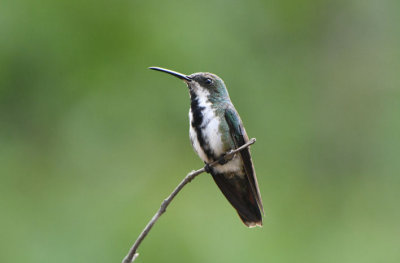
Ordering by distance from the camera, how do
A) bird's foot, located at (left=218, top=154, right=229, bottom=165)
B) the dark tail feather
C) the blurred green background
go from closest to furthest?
bird's foot, located at (left=218, top=154, right=229, bottom=165)
the dark tail feather
the blurred green background

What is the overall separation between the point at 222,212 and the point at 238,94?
77.2 inches

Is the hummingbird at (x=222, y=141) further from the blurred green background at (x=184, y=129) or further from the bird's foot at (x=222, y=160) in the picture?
the blurred green background at (x=184, y=129)

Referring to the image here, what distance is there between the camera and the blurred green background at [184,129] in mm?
7539

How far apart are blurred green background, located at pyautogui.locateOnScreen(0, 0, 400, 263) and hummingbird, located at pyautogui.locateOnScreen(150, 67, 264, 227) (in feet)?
9.79

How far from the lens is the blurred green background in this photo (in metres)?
7.54

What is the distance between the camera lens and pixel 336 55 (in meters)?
10.8

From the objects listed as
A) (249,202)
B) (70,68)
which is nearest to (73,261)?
(70,68)

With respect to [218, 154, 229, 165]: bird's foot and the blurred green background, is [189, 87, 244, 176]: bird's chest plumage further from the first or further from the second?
the blurred green background

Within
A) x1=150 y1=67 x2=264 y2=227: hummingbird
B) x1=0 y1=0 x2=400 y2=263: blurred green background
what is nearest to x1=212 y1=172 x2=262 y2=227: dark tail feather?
x1=150 y1=67 x2=264 y2=227: hummingbird

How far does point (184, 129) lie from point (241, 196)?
4.05 metres

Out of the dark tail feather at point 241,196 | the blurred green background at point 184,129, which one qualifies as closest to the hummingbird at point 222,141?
the dark tail feather at point 241,196

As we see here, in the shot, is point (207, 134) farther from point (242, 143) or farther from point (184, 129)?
point (184, 129)

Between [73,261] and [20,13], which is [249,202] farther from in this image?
[20,13]

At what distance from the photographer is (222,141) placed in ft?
13.3
